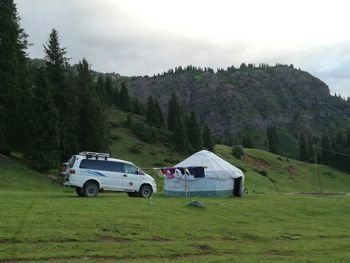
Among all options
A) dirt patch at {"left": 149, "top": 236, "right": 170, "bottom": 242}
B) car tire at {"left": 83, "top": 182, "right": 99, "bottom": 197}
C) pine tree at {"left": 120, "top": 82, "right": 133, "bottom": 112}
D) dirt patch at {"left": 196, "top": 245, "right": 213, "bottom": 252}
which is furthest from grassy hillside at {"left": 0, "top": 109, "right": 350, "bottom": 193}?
dirt patch at {"left": 196, "top": 245, "right": 213, "bottom": 252}

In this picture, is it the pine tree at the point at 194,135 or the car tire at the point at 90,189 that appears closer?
the car tire at the point at 90,189

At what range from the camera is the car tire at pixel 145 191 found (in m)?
34.8

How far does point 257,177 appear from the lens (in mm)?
99438

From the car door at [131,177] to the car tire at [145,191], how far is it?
431mm

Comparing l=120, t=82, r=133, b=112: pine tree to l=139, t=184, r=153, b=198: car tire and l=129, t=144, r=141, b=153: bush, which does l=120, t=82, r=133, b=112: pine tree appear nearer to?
l=129, t=144, r=141, b=153: bush

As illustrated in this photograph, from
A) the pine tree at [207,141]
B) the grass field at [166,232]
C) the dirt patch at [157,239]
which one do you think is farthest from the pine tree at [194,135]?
the dirt patch at [157,239]

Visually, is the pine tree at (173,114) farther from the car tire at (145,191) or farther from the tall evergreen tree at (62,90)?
the car tire at (145,191)

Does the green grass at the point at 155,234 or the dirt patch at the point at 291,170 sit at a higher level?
the dirt patch at the point at 291,170

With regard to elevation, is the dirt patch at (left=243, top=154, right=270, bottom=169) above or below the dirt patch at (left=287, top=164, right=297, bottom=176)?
above

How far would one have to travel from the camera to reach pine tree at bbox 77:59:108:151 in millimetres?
61781

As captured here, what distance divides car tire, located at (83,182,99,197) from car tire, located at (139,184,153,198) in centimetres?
358

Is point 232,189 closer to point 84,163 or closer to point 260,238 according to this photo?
point 84,163

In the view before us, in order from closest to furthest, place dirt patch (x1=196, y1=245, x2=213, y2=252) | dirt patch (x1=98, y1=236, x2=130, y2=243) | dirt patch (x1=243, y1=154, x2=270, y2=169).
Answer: dirt patch (x1=98, y1=236, x2=130, y2=243)
dirt patch (x1=196, y1=245, x2=213, y2=252)
dirt patch (x1=243, y1=154, x2=270, y2=169)

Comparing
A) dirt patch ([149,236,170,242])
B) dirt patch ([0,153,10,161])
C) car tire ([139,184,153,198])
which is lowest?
dirt patch ([149,236,170,242])
